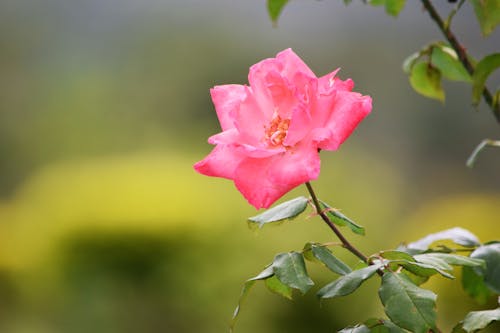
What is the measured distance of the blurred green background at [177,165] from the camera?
211 cm

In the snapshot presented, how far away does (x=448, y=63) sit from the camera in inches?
27.4

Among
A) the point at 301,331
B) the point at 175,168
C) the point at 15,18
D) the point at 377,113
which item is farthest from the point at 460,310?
the point at 15,18

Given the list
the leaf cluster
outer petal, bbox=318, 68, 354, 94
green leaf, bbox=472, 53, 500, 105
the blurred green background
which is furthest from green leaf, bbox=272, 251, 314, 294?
the blurred green background

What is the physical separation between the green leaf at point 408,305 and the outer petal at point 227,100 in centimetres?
15

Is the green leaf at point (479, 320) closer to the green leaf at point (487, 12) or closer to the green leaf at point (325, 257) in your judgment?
the green leaf at point (325, 257)

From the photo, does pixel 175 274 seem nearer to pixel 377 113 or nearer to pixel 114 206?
pixel 114 206

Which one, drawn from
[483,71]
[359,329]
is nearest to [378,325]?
[359,329]

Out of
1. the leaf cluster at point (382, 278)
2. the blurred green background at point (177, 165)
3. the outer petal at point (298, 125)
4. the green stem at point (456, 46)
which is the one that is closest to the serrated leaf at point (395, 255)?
the leaf cluster at point (382, 278)

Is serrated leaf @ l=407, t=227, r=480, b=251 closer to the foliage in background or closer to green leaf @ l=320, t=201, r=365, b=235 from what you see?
the foliage in background

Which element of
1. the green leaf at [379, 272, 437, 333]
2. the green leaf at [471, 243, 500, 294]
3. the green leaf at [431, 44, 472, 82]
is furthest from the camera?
the green leaf at [431, 44, 472, 82]

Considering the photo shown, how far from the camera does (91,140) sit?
129 inches

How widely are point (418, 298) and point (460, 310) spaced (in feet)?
5.69

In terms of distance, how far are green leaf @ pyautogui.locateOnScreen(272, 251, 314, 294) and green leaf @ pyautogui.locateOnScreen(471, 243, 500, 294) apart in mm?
170

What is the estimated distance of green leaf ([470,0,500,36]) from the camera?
1.88 ft
